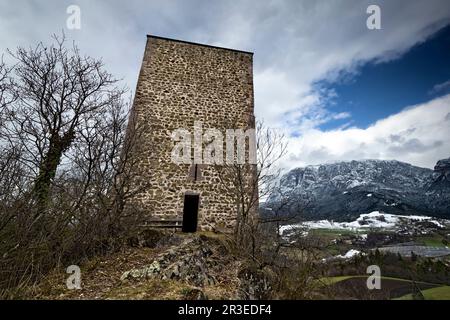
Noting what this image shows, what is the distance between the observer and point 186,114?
10875 millimetres

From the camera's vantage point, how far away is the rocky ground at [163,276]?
4832 mm

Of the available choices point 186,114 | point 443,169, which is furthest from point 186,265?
point 443,169

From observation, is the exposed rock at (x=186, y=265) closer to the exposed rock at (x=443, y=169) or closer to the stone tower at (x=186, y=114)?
the stone tower at (x=186, y=114)

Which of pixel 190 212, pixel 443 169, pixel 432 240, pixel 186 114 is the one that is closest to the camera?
pixel 190 212

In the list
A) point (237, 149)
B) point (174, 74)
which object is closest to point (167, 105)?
point (174, 74)

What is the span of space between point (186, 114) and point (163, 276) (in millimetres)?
7119

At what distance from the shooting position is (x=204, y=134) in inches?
424

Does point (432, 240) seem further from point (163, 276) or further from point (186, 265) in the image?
point (163, 276)

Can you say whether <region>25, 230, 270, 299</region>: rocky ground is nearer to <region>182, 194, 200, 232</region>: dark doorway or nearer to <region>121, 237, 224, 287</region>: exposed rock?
<region>121, 237, 224, 287</region>: exposed rock

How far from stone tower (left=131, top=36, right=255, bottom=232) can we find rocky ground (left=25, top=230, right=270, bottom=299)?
2.27 m

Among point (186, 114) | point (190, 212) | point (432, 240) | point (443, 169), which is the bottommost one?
point (432, 240)

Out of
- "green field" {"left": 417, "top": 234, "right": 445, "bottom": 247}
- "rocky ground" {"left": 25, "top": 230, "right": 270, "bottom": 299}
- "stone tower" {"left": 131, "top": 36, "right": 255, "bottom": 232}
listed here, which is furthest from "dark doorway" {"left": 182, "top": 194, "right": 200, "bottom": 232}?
"green field" {"left": 417, "top": 234, "right": 445, "bottom": 247}

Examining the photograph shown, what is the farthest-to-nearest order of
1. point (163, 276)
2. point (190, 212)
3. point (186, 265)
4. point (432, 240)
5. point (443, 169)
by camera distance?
point (443, 169)
point (432, 240)
point (190, 212)
point (186, 265)
point (163, 276)
